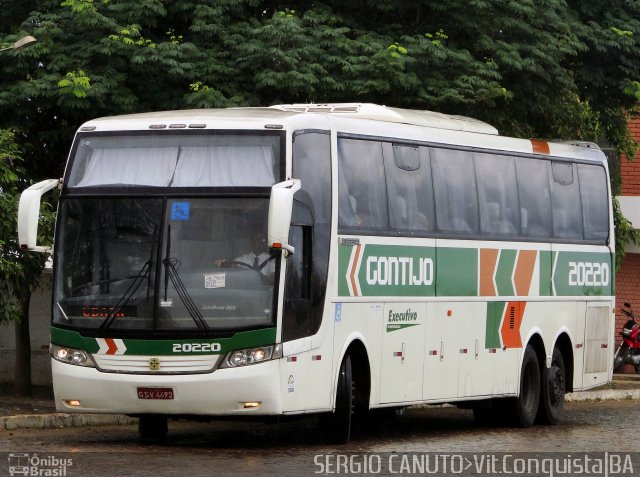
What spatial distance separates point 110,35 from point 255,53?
182 centimetres

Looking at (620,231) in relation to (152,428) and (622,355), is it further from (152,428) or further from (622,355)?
(152,428)

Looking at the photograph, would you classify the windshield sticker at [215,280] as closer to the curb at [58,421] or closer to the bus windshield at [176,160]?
the bus windshield at [176,160]

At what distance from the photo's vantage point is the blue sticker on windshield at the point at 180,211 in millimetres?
14102

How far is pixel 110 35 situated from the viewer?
63.5ft

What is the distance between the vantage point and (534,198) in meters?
19.3

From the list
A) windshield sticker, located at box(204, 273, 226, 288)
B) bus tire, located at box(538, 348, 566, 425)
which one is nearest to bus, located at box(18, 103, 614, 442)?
windshield sticker, located at box(204, 273, 226, 288)

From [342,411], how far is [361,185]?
2268 millimetres

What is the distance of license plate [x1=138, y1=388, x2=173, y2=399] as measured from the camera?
1382 cm

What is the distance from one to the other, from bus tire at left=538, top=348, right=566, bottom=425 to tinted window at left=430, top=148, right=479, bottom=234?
2.89 metres

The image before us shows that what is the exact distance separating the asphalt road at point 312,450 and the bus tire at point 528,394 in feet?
Answer: 0.78

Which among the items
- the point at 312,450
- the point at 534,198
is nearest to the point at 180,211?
the point at 312,450

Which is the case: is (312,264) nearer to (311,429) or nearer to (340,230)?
(340,230)

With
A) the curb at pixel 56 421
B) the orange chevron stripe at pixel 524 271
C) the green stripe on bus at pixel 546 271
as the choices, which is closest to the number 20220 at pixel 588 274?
the green stripe on bus at pixel 546 271

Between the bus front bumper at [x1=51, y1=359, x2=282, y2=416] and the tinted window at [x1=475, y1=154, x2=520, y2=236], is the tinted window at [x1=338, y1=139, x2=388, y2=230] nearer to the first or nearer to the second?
the bus front bumper at [x1=51, y1=359, x2=282, y2=416]
